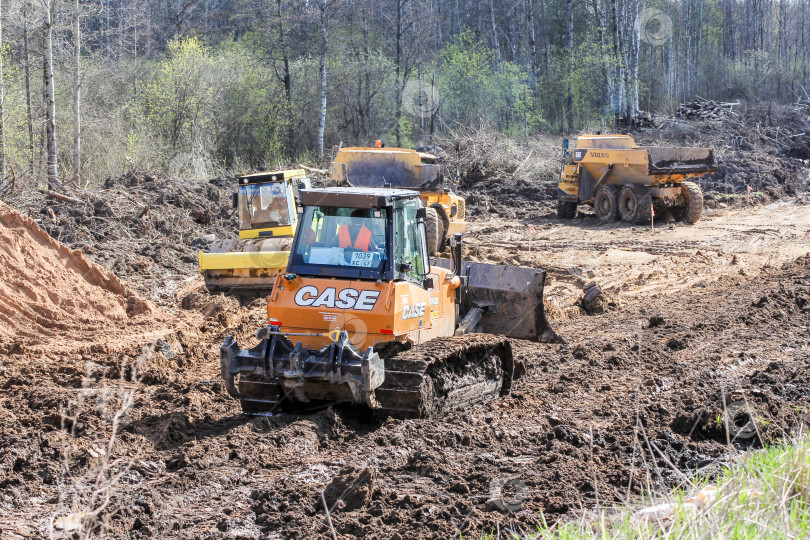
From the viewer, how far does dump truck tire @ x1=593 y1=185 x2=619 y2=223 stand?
2069 cm

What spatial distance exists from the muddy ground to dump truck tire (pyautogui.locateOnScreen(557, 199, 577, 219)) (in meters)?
9.86

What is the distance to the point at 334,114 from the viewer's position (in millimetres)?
35094

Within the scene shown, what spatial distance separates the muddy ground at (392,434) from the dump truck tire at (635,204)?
7651 millimetres

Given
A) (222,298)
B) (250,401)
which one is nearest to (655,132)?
(222,298)

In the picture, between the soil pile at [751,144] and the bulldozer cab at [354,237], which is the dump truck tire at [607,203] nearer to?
the soil pile at [751,144]

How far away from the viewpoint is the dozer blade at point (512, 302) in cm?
997

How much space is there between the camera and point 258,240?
1279 cm

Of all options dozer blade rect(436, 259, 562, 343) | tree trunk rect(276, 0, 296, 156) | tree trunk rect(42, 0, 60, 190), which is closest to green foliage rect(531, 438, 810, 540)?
dozer blade rect(436, 259, 562, 343)

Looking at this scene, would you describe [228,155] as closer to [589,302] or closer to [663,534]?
[589,302]

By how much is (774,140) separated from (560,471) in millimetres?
27764

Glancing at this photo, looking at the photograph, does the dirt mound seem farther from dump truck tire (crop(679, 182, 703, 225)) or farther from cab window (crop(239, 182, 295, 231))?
dump truck tire (crop(679, 182, 703, 225))

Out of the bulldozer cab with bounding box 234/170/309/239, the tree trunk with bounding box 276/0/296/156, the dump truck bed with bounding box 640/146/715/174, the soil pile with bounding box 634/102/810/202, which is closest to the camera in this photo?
the bulldozer cab with bounding box 234/170/309/239

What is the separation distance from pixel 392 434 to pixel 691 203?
15.4 metres

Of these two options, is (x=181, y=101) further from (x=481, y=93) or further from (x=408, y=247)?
(x=408, y=247)
